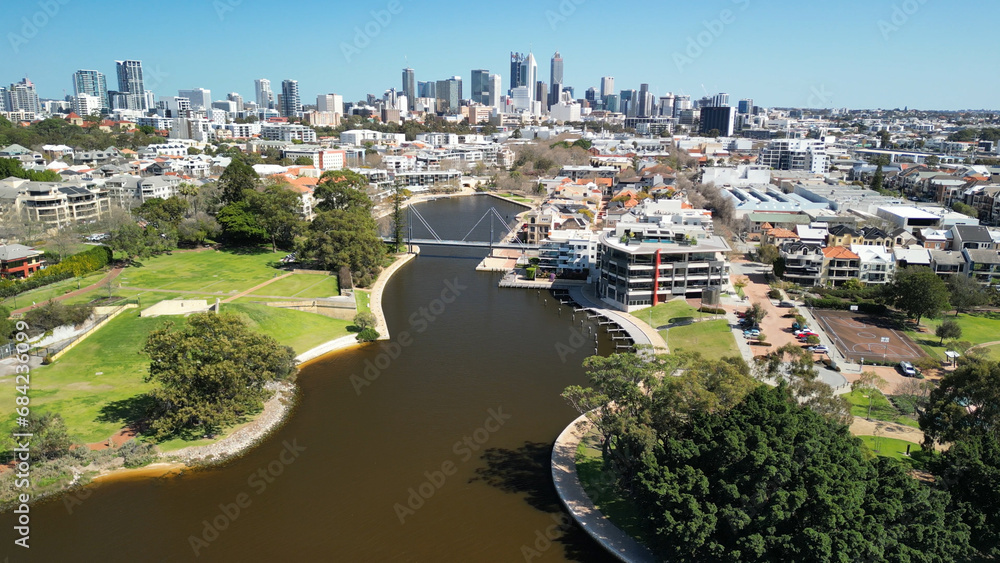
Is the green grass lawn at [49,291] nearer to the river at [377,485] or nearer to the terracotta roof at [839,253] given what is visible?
the river at [377,485]

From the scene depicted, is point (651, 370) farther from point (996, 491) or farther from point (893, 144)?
point (893, 144)

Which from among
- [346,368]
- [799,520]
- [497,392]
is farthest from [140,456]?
[799,520]

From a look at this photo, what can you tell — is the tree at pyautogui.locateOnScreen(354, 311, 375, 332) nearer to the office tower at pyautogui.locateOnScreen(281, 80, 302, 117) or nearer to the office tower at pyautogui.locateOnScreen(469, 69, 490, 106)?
the office tower at pyautogui.locateOnScreen(281, 80, 302, 117)

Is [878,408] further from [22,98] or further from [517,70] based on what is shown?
[517,70]
